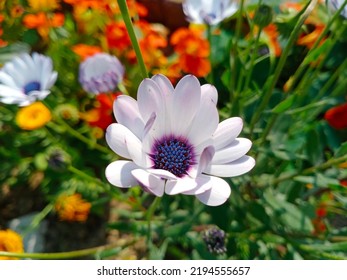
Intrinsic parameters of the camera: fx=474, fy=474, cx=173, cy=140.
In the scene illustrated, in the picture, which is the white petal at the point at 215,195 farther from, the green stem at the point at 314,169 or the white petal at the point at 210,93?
the green stem at the point at 314,169

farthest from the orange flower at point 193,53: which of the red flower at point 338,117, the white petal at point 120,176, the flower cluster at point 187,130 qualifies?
the white petal at point 120,176

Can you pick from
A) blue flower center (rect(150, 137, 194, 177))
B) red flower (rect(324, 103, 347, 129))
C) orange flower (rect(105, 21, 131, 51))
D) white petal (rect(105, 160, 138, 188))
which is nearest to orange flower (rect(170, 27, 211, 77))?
orange flower (rect(105, 21, 131, 51))

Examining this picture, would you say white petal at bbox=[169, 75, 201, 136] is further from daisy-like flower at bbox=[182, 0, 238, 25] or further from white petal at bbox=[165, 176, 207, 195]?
daisy-like flower at bbox=[182, 0, 238, 25]

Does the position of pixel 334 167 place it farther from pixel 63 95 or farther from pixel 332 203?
pixel 63 95

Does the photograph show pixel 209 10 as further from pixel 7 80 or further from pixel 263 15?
pixel 7 80

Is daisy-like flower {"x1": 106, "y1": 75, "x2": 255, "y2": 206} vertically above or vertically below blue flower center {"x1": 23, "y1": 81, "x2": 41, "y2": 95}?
below

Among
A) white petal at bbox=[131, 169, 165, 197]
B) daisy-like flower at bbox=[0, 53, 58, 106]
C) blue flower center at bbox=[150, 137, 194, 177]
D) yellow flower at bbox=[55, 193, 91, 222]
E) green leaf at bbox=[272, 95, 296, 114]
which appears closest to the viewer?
white petal at bbox=[131, 169, 165, 197]
